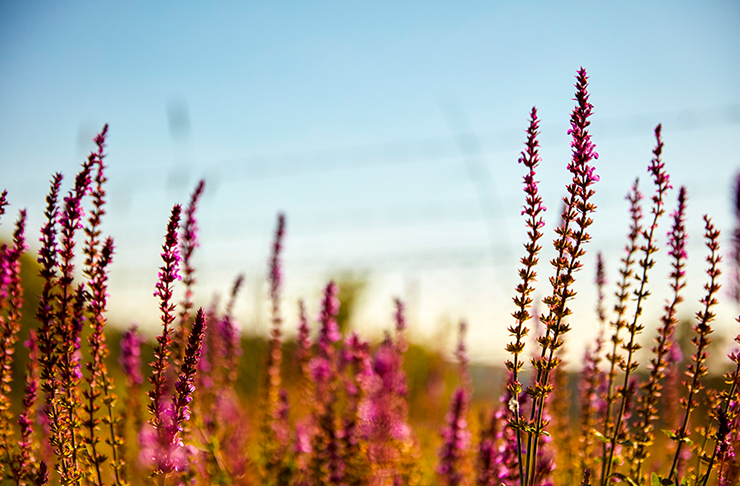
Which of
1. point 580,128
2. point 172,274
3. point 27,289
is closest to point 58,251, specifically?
point 172,274

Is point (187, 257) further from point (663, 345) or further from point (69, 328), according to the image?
point (663, 345)

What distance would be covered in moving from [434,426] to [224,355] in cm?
353

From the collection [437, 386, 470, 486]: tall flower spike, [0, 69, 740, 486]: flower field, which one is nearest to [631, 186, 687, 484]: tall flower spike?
[0, 69, 740, 486]: flower field

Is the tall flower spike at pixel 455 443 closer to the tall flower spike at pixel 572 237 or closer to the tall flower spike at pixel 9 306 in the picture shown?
the tall flower spike at pixel 572 237

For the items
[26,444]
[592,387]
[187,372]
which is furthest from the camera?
[592,387]

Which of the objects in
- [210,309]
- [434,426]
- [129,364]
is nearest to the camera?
[129,364]

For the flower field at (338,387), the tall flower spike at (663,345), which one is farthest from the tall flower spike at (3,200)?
the tall flower spike at (663,345)

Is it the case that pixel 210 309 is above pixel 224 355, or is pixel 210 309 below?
above

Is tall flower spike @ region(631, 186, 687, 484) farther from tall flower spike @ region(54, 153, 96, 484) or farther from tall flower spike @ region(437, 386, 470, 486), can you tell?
tall flower spike @ region(54, 153, 96, 484)

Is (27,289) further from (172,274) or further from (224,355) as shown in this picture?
(172,274)

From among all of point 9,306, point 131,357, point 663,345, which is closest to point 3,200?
point 9,306

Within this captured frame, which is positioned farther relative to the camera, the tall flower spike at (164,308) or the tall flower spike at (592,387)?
the tall flower spike at (592,387)

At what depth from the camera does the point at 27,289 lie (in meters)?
7.77

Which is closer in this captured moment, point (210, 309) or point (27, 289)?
point (210, 309)
